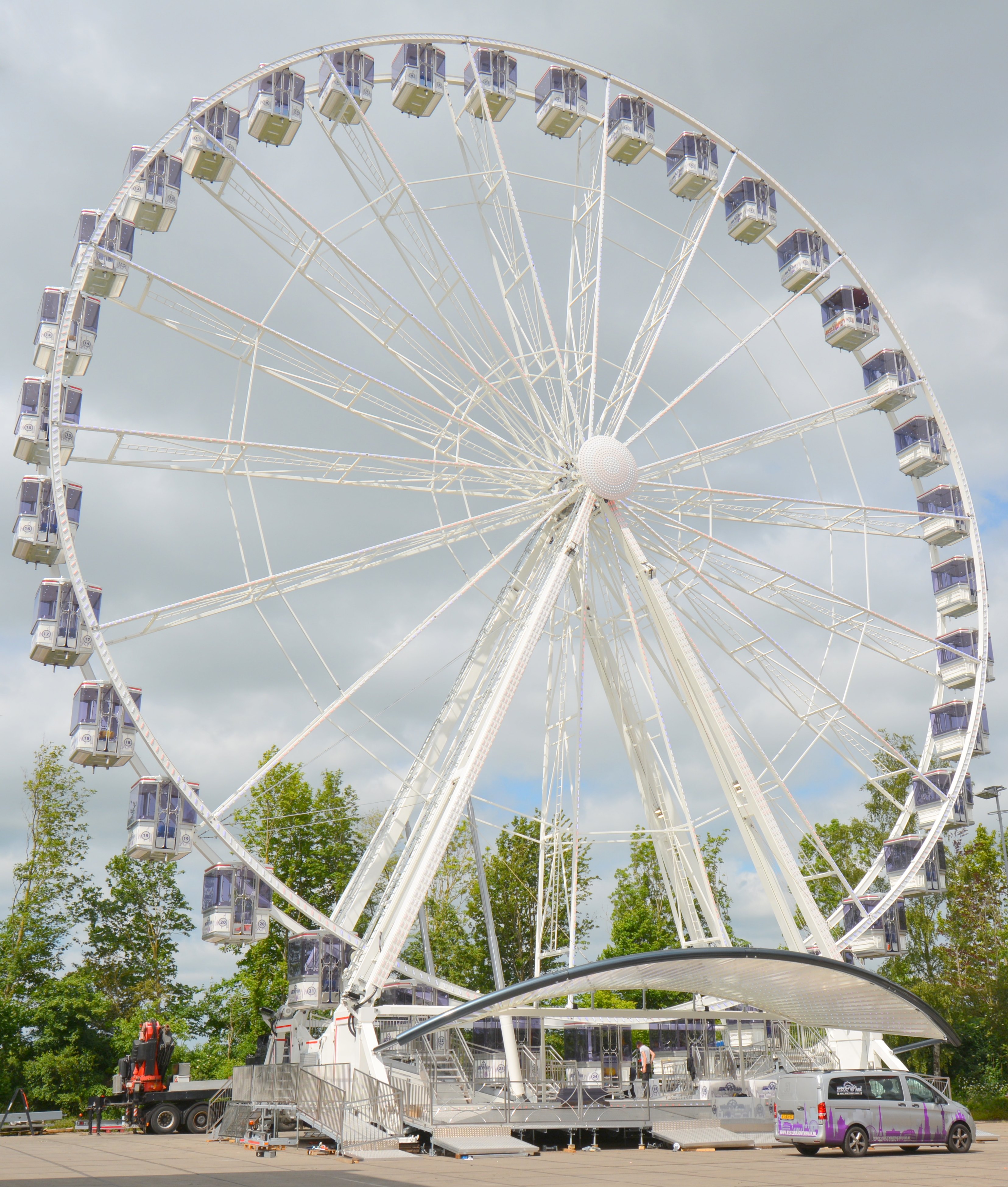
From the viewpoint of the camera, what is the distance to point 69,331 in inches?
850

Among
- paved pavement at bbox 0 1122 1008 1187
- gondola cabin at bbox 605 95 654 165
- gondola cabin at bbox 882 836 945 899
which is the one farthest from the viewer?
gondola cabin at bbox 605 95 654 165

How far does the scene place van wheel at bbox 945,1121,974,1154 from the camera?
18703 millimetres

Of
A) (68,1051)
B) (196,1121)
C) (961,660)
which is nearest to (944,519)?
(961,660)

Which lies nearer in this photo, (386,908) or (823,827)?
(386,908)

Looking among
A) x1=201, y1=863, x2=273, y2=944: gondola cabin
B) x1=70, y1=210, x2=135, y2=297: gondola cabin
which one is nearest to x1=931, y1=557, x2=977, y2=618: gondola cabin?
x1=201, y1=863, x2=273, y2=944: gondola cabin

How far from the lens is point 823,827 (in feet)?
156

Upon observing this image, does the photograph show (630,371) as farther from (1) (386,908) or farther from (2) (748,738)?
(1) (386,908)

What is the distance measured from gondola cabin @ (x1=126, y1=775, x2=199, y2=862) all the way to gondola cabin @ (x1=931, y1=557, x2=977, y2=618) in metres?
18.1

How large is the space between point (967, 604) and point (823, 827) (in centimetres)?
2134

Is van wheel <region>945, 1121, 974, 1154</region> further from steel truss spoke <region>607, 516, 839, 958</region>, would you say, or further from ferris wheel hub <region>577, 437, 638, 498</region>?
ferris wheel hub <region>577, 437, 638, 498</region>

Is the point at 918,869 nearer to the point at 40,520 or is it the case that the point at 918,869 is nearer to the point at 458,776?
the point at 458,776

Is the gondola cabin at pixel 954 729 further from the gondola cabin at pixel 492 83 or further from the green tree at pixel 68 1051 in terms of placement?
the green tree at pixel 68 1051

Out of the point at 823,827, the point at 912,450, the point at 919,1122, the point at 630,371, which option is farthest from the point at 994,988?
the point at 630,371

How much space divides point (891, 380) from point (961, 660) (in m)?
6.95
